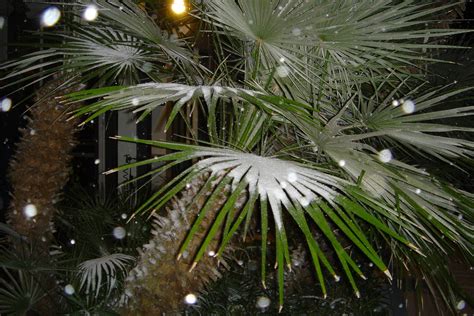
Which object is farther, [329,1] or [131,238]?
[131,238]

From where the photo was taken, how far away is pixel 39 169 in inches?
141

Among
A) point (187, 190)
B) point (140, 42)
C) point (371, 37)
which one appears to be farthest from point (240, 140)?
point (140, 42)

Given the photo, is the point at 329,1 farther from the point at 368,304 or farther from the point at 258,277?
the point at 368,304

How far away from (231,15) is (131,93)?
0.67 meters

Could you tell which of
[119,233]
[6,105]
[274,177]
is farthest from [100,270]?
[6,105]

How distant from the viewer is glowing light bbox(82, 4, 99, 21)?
2586mm

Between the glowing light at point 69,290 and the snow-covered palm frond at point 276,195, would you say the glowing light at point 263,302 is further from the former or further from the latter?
the snow-covered palm frond at point 276,195

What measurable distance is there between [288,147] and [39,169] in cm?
225

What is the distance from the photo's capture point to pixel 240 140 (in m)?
1.97

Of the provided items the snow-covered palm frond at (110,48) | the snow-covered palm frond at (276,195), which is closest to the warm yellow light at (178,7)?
the snow-covered palm frond at (110,48)

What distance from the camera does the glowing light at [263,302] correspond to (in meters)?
4.21

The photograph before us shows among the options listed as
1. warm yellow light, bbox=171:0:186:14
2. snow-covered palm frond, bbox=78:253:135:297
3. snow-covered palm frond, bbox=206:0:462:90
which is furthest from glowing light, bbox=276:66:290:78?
snow-covered palm frond, bbox=78:253:135:297

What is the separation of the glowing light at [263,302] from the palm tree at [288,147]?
1660 millimetres

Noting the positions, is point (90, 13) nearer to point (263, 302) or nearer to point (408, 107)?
point (408, 107)
